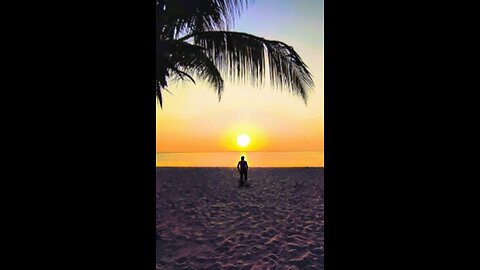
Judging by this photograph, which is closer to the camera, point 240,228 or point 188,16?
point 188,16

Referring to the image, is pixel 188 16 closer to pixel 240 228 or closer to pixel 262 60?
pixel 262 60

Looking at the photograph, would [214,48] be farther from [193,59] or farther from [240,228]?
[240,228]

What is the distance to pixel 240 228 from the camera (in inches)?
240

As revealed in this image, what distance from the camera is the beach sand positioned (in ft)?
14.3

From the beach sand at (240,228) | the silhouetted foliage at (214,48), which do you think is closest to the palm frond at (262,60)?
the silhouetted foliage at (214,48)

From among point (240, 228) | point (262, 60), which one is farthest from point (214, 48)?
point (240, 228)

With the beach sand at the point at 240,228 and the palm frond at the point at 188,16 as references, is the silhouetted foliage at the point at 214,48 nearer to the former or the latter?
the palm frond at the point at 188,16

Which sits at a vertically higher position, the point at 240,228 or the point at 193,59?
the point at 193,59

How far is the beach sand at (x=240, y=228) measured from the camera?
172 inches

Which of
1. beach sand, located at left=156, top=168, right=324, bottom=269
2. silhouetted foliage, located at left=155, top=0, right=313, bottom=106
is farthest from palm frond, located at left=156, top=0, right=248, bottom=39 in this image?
→ beach sand, located at left=156, top=168, right=324, bottom=269
